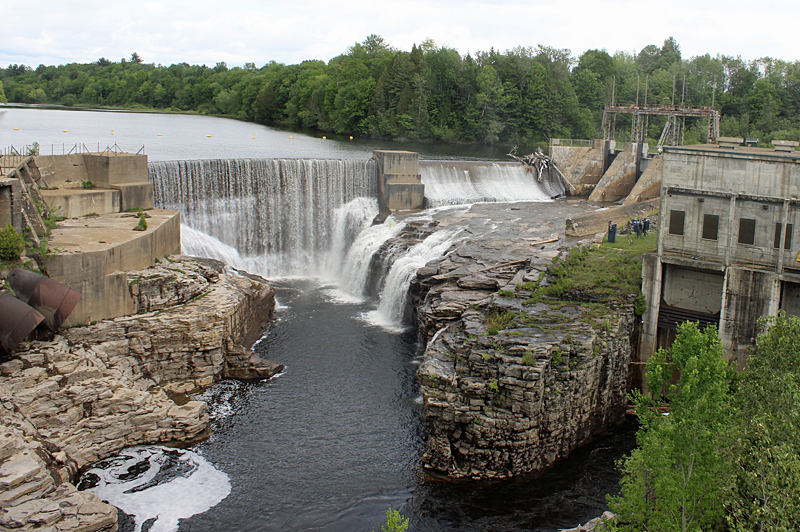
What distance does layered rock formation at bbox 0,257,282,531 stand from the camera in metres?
19.1

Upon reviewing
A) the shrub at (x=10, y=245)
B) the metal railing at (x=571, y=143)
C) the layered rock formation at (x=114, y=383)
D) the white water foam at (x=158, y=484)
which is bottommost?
the white water foam at (x=158, y=484)

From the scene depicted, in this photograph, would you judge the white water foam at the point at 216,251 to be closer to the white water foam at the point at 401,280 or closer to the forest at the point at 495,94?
the white water foam at the point at 401,280

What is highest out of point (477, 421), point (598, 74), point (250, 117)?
point (598, 74)

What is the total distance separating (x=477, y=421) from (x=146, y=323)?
13339mm

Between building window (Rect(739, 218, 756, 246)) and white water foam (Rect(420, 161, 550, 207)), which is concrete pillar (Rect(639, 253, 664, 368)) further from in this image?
white water foam (Rect(420, 161, 550, 207))

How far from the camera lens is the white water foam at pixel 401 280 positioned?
3622 cm

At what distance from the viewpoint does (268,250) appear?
45.9 meters

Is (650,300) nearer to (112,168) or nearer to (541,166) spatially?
(112,168)

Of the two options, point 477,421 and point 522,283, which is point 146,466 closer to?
point 477,421

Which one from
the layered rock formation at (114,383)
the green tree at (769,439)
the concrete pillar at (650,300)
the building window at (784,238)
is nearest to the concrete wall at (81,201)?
the layered rock formation at (114,383)

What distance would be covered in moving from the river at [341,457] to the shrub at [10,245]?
8.66 meters

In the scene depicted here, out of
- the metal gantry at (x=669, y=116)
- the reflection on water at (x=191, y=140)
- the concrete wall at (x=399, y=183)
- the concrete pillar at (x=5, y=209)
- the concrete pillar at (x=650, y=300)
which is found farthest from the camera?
the reflection on water at (x=191, y=140)

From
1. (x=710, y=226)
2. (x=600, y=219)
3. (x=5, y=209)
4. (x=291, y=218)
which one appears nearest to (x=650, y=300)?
(x=710, y=226)

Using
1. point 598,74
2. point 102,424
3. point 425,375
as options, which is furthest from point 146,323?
point 598,74
